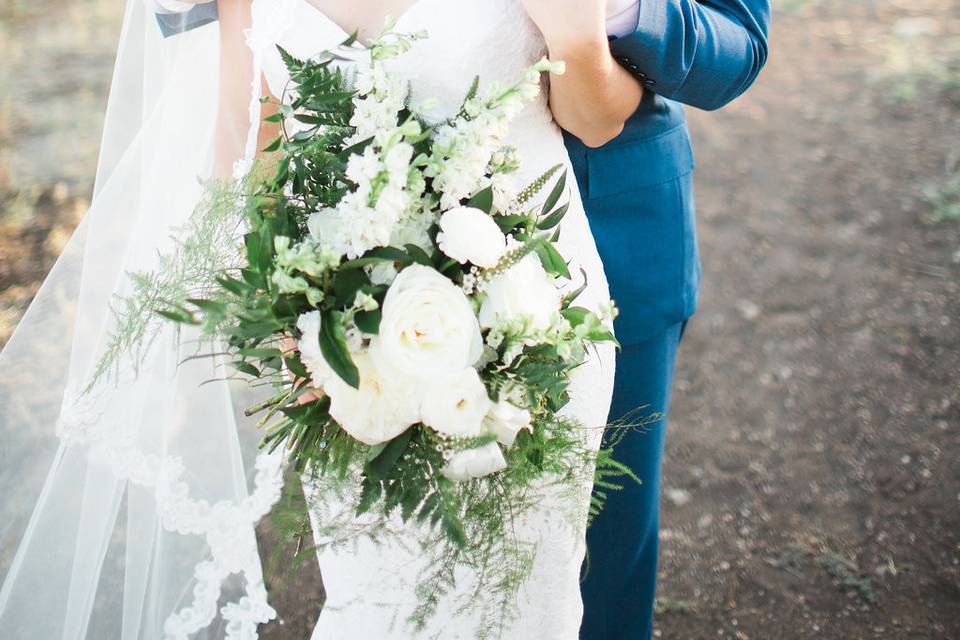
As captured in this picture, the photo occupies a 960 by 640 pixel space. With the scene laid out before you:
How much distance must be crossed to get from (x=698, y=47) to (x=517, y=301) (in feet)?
2.42

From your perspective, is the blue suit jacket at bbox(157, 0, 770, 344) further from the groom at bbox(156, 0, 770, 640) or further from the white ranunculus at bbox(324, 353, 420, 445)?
the white ranunculus at bbox(324, 353, 420, 445)

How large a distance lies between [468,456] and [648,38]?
0.85 meters

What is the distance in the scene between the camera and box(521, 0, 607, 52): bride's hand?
59.9 inches

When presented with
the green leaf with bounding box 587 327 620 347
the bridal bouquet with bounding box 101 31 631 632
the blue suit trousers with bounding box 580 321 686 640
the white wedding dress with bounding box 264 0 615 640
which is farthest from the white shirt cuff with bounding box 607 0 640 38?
the blue suit trousers with bounding box 580 321 686 640

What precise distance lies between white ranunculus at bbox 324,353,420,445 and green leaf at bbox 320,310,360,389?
0.08 feet

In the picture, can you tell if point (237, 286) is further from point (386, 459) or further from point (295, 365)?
point (386, 459)

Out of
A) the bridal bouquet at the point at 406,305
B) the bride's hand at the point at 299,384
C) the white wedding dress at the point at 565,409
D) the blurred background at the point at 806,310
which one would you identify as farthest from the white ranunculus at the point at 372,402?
the blurred background at the point at 806,310

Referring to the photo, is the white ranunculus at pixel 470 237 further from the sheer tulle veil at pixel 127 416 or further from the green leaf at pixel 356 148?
the sheer tulle veil at pixel 127 416

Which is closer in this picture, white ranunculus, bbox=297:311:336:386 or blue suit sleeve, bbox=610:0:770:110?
white ranunculus, bbox=297:311:336:386

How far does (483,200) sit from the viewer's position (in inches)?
53.3

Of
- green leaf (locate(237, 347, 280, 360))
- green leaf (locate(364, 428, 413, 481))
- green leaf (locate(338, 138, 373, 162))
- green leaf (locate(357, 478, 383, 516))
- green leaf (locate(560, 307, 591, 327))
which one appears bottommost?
green leaf (locate(560, 307, 591, 327))

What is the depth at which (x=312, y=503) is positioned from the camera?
147 centimetres

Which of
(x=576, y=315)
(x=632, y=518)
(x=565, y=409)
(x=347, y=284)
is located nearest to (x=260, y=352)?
(x=347, y=284)

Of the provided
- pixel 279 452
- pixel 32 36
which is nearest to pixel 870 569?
pixel 279 452
